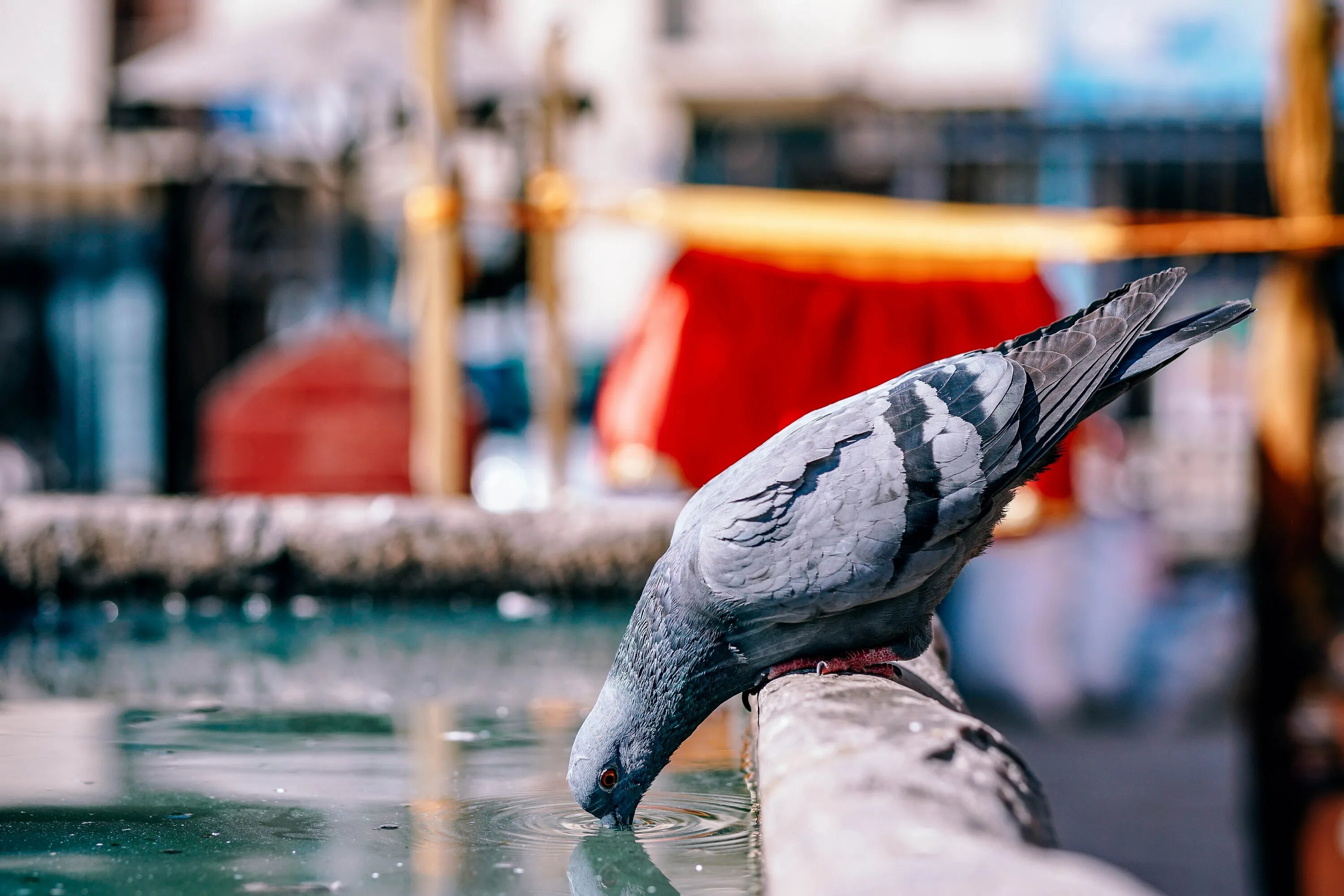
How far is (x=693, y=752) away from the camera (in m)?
2.33

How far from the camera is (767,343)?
542 cm

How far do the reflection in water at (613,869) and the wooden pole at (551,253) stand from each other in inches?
124

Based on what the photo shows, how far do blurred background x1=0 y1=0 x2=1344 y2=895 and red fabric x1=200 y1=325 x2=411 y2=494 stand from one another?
21 millimetres

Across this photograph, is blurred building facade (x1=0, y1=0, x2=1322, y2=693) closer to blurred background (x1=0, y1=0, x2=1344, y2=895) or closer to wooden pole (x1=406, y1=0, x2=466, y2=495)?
blurred background (x1=0, y1=0, x2=1344, y2=895)

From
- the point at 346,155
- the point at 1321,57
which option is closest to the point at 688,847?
the point at 1321,57

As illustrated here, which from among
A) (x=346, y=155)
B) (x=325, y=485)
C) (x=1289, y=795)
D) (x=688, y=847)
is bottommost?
(x=1289, y=795)

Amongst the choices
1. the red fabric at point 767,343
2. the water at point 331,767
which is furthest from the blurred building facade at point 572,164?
the water at point 331,767

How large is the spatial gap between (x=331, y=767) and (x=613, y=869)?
667 millimetres

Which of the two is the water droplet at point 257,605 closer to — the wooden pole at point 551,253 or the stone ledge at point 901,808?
the wooden pole at point 551,253

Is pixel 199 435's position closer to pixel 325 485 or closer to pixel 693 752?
pixel 325 485

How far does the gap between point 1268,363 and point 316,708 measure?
12.4 ft

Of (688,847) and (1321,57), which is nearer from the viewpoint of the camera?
(688,847)

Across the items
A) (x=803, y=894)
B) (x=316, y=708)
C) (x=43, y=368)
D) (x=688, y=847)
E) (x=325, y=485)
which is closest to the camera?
(x=803, y=894)

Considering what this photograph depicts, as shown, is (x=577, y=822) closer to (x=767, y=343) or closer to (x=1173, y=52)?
(x=767, y=343)
